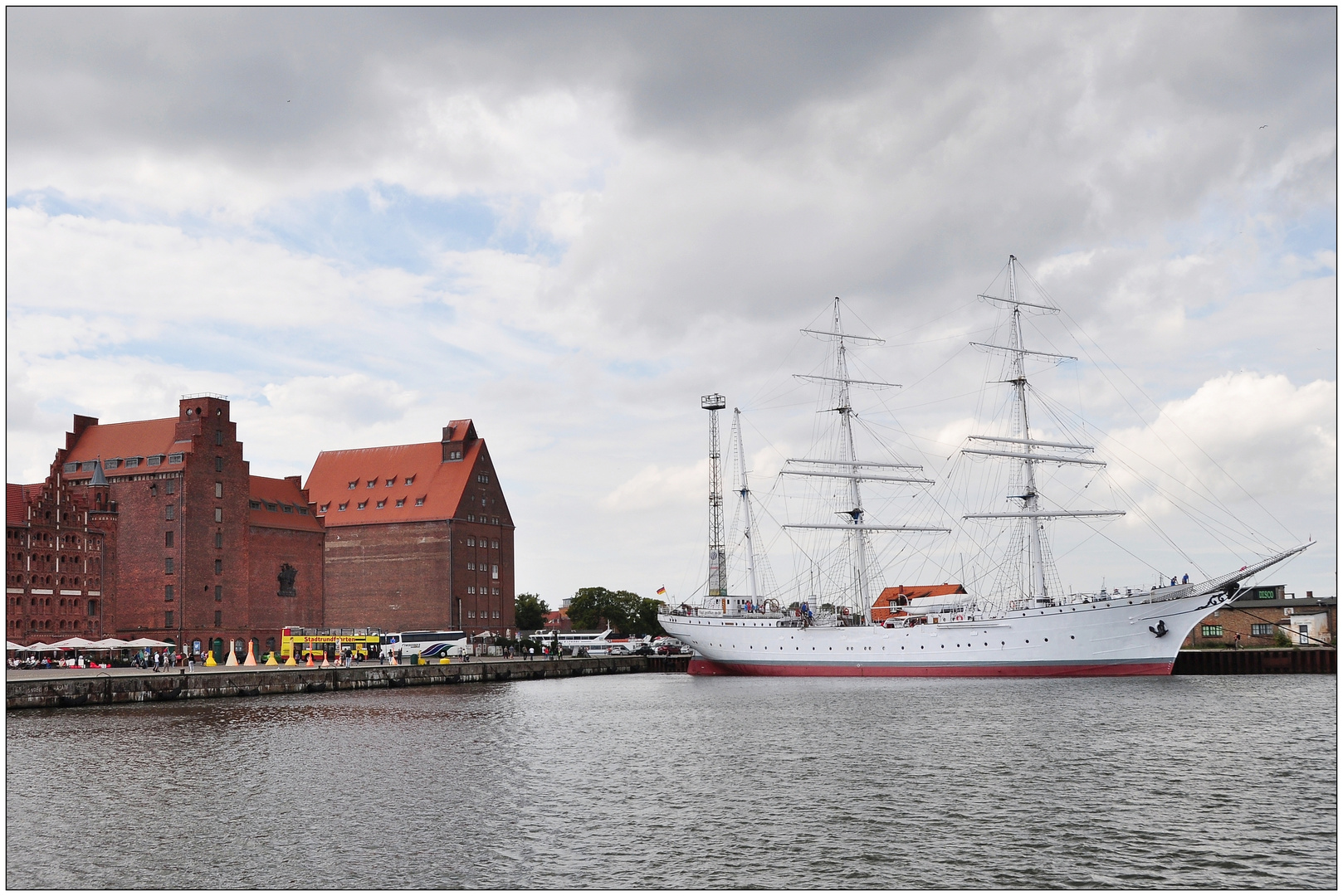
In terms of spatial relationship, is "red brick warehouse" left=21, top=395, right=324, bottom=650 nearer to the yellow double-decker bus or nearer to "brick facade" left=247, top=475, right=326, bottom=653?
"brick facade" left=247, top=475, right=326, bottom=653

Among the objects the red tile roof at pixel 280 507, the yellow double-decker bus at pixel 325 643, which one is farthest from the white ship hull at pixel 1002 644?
the red tile roof at pixel 280 507

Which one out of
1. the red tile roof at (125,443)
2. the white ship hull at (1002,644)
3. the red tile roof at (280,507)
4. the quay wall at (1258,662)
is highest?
the red tile roof at (125,443)

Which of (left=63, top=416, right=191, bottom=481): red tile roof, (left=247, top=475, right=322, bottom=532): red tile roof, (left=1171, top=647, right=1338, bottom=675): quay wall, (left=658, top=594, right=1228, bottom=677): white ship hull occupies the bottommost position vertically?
(left=1171, top=647, right=1338, bottom=675): quay wall

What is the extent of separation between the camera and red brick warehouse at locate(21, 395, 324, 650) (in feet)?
310

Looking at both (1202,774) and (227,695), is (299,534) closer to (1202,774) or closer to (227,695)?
(227,695)

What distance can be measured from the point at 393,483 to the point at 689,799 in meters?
95.5

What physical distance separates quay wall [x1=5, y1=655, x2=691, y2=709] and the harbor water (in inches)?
208

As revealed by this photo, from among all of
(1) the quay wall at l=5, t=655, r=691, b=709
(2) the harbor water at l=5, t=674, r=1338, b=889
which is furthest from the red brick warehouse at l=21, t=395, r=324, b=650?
(2) the harbor water at l=5, t=674, r=1338, b=889

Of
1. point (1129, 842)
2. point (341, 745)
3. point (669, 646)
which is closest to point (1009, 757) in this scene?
point (1129, 842)

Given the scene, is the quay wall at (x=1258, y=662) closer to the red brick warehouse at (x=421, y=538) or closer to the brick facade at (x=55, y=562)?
the red brick warehouse at (x=421, y=538)

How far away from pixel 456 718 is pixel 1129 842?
35.5 m

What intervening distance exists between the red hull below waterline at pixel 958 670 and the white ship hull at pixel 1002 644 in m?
0.06

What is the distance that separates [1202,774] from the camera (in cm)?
3180

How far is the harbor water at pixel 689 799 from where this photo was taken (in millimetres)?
22047
